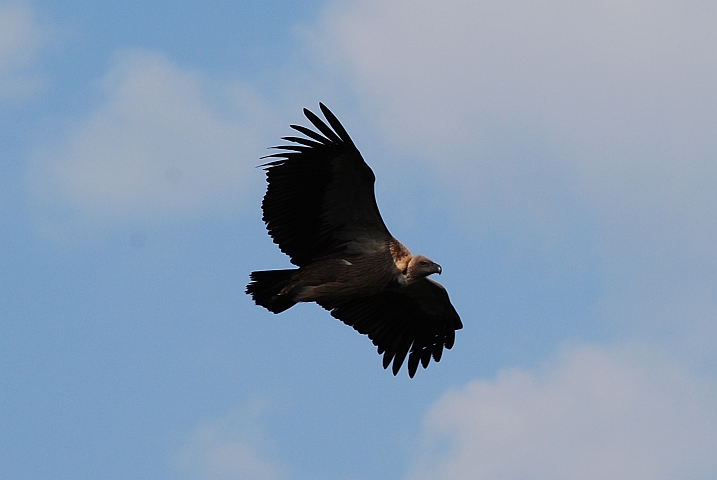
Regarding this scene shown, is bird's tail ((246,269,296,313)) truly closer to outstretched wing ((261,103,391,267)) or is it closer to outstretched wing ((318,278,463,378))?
outstretched wing ((261,103,391,267))

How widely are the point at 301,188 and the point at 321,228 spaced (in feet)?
2.20

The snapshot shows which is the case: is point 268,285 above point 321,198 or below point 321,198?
below

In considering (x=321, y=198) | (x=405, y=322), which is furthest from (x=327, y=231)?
(x=405, y=322)

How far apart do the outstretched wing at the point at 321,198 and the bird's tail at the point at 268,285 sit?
256 mm

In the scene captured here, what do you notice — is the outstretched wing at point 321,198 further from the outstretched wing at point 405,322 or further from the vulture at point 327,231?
the outstretched wing at point 405,322

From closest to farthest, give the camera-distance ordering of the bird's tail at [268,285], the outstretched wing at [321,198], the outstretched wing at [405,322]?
the outstretched wing at [321,198], the bird's tail at [268,285], the outstretched wing at [405,322]

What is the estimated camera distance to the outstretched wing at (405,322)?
1631cm

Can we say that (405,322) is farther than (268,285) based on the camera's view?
Yes

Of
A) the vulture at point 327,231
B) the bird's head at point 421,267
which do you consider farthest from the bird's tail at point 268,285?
the bird's head at point 421,267

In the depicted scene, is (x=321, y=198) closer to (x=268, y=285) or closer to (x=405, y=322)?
(x=268, y=285)

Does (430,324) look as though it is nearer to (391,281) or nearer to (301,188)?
(391,281)

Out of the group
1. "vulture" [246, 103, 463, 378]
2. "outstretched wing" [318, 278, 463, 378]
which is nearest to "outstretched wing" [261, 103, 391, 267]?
"vulture" [246, 103, 463, 378]

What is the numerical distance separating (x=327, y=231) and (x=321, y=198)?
1.68 feet

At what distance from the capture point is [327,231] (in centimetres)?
1498
